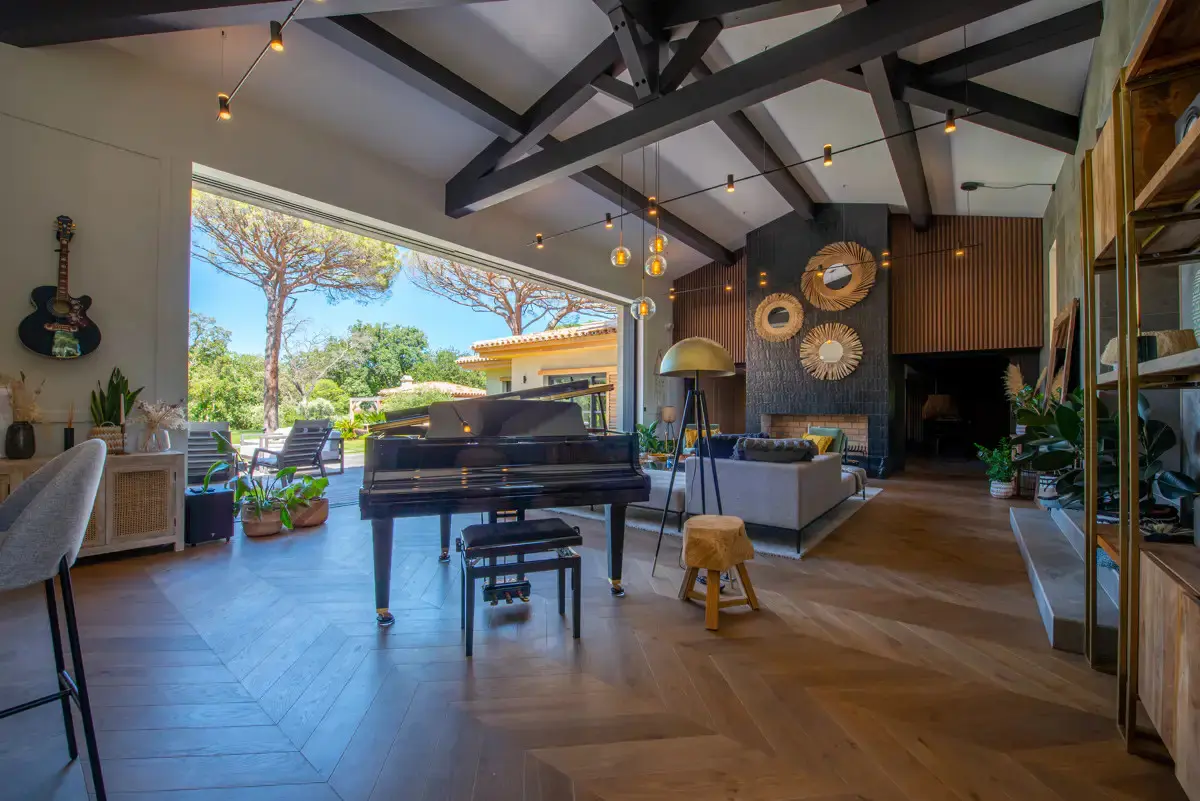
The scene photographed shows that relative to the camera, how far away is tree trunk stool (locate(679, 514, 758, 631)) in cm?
255

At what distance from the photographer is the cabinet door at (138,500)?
338 cm

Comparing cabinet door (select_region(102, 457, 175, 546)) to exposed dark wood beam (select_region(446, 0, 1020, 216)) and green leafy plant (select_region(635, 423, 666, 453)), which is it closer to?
exposed dark wood beam (select_region(446, 0, 1020, 216))

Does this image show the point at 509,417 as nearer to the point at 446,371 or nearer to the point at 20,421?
the point at 20,421

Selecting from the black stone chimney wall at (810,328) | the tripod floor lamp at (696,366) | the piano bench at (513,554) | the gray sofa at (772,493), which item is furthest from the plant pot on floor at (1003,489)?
the piano bench at (513,554)

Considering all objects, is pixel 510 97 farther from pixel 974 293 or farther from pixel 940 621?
pixel 974 293

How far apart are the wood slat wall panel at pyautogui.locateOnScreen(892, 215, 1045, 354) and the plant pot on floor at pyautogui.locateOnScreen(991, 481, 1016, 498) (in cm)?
221

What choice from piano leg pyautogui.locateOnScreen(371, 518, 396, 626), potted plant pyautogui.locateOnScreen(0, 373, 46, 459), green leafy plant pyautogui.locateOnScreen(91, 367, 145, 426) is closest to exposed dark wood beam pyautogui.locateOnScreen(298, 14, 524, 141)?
green leafy plant pyautogui.locateOnScreen(91, 367, 145, 426)

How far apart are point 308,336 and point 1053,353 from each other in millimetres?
12684

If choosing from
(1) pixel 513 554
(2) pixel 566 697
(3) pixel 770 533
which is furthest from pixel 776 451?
Answer: (2) pixel 566 697

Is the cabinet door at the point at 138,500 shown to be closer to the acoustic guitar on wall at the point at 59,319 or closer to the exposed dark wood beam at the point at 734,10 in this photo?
the acoustic guitar on wall at the point at 59,319

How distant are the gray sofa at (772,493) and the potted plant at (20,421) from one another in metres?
4.40

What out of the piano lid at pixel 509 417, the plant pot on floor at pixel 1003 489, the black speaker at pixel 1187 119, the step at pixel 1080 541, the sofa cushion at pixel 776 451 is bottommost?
the plant pot on floor at pixel 1003 489

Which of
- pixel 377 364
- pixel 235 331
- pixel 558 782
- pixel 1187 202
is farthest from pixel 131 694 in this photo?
pixel 377 364

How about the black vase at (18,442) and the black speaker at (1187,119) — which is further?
the black vase at (18,442)
